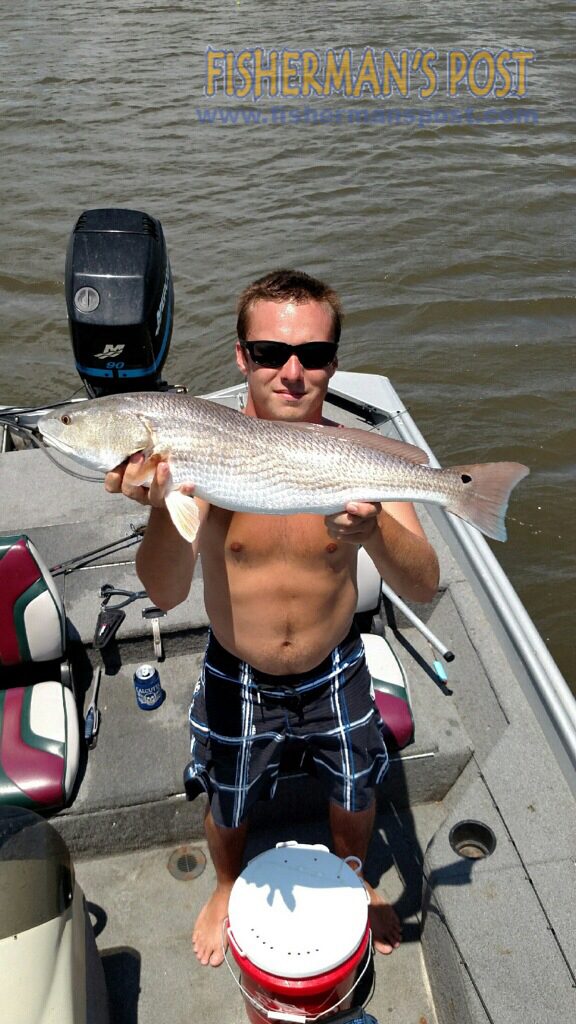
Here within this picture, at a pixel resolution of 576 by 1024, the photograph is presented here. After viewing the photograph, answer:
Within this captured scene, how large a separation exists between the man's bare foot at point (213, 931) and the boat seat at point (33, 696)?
734 millimetres

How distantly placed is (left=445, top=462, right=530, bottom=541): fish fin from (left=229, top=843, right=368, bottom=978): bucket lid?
1.23m

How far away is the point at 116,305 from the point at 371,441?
2805mm

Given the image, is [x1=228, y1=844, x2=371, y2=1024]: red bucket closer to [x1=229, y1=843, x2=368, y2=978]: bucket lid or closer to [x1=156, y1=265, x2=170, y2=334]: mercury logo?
[x1=229, y1=843, x2=368, y2=978]: bucket lid

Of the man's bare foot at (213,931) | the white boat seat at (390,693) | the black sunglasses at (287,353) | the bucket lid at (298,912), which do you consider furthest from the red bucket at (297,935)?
the black sunglasses at (287,353)

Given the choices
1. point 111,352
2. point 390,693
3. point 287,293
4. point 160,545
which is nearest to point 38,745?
point 160,545

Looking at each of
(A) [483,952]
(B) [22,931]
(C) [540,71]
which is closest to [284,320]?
(B) [22,931]

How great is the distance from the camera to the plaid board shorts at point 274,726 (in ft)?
9.34

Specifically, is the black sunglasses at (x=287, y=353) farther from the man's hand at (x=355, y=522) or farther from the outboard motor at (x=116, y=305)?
the outboard motor at (x=116, y=305)

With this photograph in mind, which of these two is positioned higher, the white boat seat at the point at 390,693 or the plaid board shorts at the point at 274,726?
the plaid board shorts at the point at 274,726

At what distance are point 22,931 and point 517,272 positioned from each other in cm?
980

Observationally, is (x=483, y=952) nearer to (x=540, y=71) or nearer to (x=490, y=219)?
(x=490, y=219)

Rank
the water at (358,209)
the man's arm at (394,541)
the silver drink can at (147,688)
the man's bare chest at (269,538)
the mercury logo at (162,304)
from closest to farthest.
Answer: the man's arm at (394,541), the man's bare chest at (269,538), the silver drink can at (147,688), the mercury logo at (162,304), the water at (358,209)

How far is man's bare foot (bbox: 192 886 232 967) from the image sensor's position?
314 centimetres

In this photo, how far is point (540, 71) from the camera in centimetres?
1556
